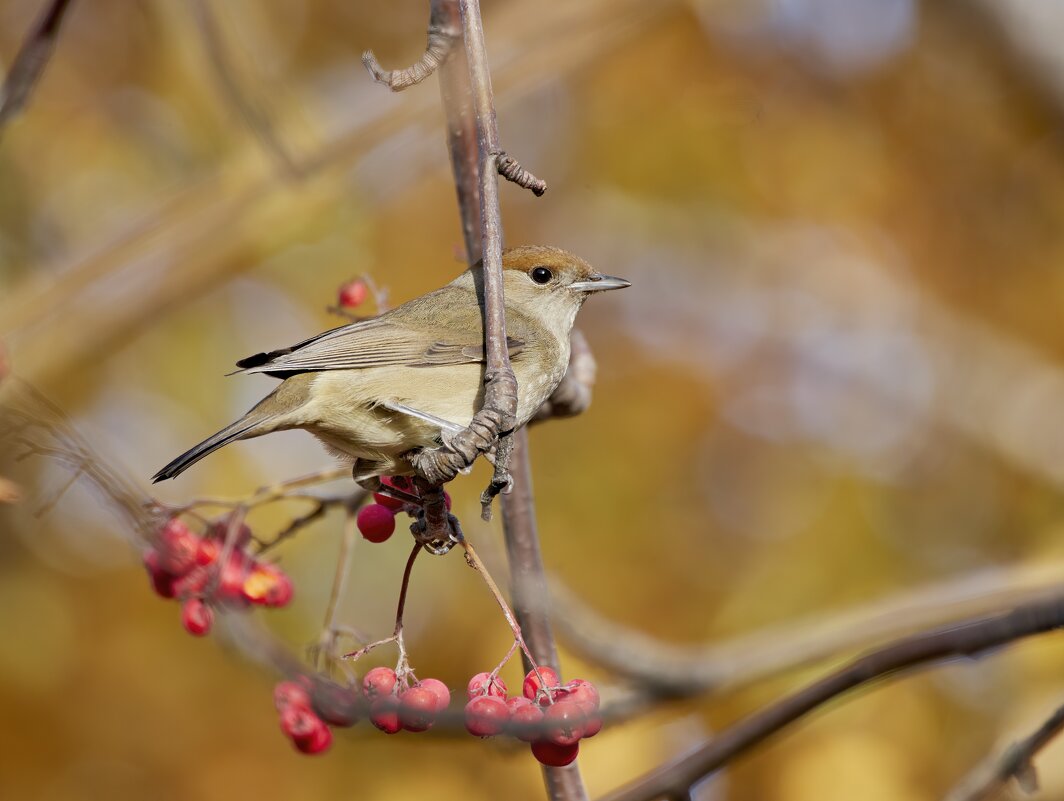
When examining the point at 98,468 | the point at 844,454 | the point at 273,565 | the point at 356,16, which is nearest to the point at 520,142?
the point at 356,16

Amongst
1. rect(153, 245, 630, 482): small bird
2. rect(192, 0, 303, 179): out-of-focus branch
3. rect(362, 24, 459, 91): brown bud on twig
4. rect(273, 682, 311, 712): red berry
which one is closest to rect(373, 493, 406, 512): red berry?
rect(153, 245, 630, 482): small bird

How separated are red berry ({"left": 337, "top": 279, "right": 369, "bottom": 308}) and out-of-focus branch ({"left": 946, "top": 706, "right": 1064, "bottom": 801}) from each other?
93.6 inches

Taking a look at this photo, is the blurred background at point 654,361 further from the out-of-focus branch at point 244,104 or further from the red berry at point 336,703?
the red berry at point 336,703

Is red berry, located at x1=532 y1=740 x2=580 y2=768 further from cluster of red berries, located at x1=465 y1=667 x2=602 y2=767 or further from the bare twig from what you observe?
the bare twig

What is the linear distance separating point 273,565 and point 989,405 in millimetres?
4276

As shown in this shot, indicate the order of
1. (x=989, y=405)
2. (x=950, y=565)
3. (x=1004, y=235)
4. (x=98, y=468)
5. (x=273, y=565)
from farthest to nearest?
(x=1004, y=235) < (x=950, y=565) < (x=989, y=405) < (x=273, y=565) < (x=98, y=468)

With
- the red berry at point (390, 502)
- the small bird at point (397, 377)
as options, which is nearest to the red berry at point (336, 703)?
the red berry at point (390, 502)

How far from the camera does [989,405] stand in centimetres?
548

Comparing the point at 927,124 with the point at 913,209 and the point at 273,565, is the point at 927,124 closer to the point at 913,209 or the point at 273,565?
the point at 913,209

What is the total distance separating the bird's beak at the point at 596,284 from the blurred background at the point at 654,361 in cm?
118

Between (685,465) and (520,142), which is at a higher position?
(520,142)

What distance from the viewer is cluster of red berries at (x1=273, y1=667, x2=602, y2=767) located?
6.30ft

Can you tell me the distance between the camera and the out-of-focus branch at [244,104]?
3342 mm

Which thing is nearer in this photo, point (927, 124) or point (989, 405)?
Answer: point (989, 405)
